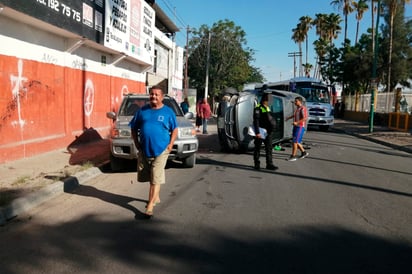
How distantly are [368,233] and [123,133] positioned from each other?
5.42 m

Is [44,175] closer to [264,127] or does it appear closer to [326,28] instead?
[264,127]

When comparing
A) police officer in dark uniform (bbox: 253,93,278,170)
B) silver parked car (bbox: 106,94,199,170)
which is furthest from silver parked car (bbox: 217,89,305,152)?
silver parked car (bbox: 106,94,199,170)

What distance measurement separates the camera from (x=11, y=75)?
9266mm

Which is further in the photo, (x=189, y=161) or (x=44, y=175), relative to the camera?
(x=189, y=161)

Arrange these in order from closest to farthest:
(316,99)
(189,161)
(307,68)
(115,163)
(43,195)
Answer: (43,195) < (115,163) < (189,161) < (316,99) < (307,68)

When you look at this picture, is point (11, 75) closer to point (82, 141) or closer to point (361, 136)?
point (82, 141)

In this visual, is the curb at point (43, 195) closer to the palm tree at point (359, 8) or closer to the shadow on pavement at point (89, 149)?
the shadow on pavement at point (89, 149)

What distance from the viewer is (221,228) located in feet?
17.4

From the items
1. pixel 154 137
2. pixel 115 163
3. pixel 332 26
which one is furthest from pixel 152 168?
pixel 332 26

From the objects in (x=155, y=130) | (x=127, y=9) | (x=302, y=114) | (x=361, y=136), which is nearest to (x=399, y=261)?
(x=155, y=130)

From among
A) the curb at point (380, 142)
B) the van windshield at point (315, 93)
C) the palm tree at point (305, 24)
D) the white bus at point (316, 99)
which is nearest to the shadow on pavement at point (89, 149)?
the curb at point (380, 142)

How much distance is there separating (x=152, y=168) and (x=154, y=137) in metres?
0.44

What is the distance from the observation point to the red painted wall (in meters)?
9.13

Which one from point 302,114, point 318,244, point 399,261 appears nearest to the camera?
point 399,261
